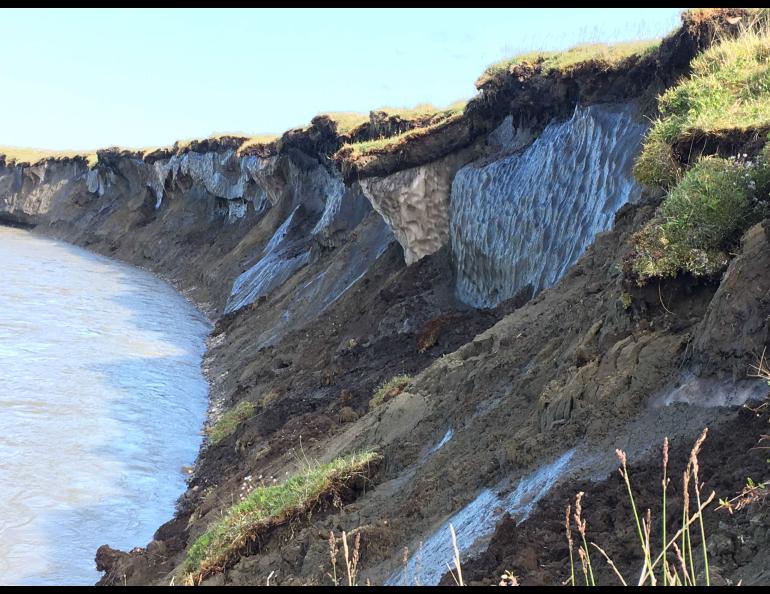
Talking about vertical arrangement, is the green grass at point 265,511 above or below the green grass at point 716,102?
below

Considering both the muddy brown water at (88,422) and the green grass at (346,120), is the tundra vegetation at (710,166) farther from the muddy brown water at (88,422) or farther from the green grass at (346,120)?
the green grass at (346,120)

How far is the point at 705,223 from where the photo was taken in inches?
261

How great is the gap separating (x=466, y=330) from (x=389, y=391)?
343cm

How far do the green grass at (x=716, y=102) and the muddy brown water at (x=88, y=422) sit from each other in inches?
364

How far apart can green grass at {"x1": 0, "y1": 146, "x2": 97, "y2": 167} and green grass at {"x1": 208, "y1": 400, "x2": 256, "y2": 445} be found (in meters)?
51.8

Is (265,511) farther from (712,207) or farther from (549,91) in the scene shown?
(549,91)

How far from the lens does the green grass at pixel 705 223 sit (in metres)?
6.55

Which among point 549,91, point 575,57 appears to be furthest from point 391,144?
point 575,57

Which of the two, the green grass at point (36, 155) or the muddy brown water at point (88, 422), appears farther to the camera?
the green grass at point (36, 155)

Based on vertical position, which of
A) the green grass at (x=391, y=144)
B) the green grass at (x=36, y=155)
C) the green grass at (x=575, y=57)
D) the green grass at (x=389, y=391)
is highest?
the green grass at (x=36, y=155)

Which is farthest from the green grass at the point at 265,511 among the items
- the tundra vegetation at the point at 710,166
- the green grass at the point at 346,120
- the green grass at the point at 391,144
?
the green grass at the point at 346,120

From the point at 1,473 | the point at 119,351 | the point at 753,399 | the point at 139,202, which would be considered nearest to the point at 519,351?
the point at 753,399

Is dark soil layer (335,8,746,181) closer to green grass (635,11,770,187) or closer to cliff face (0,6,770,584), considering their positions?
cliff face (0,6,770,584)

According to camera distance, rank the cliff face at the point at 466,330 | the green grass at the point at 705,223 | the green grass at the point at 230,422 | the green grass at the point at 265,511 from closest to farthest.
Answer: the cliff face at the point at 466,330 → the green grass at the point at 705,223 → the green grass at the point at 265,511 → the green grass at the point at 230,422
